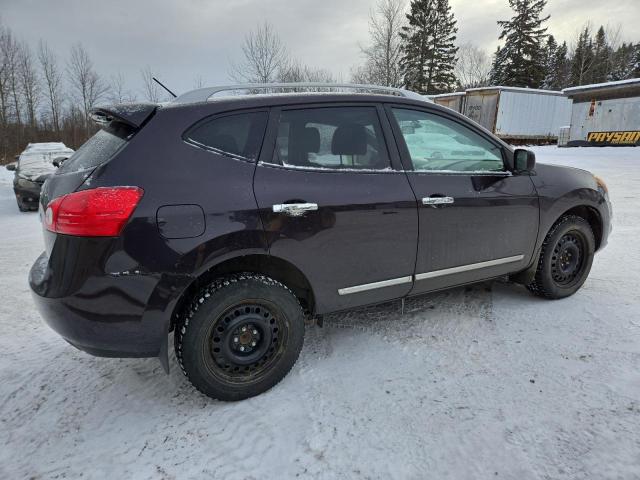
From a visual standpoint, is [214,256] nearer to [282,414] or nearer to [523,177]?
[282,414]

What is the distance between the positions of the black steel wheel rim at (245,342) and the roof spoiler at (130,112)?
1.15 m

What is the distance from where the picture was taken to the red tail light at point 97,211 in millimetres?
1965

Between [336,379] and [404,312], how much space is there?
3.72 ft

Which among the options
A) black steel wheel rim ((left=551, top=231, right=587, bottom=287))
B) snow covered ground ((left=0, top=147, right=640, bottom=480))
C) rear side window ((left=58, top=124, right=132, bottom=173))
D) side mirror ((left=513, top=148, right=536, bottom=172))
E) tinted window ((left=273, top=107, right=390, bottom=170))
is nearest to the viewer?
snow covered ground ((left=0, top=147, right=640, bottom=480))

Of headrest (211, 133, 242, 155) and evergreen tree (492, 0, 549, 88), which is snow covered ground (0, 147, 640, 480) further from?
evergreen tree (492, 0, 549, 88)

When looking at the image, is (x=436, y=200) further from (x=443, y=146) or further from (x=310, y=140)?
(x=310, y=140)

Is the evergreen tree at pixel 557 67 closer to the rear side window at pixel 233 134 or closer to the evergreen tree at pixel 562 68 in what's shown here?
the evergreen tree at pixel 562 68

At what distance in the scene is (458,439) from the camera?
6.82 ft

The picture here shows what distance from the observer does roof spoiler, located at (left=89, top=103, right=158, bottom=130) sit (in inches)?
86.3

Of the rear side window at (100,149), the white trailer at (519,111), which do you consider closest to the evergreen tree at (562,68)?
the white trailer at (519,111)

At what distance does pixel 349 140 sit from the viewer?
2680 millimetres

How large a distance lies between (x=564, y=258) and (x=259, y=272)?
2906 mm

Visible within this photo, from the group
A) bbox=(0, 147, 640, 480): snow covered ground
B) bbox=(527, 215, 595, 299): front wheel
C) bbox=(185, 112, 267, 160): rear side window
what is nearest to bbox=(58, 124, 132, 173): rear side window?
bbox=(185, 112, 267, 160): rear side window

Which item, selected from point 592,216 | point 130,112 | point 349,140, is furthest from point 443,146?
point 130,112
